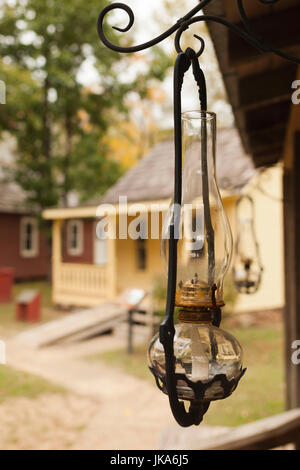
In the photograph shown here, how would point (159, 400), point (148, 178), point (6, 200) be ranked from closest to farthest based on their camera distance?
point (159, 400) < point (148, 178) < point (6, 200)

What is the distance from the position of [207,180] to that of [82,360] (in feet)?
27.9

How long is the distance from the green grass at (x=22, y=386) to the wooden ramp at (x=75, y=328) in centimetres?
190

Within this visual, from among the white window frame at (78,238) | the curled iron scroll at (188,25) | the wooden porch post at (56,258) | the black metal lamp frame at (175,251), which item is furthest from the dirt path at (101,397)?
the white window frame at (78,238)

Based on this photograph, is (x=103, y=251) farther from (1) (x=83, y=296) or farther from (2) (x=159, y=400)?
(2) (x=159, y=400)

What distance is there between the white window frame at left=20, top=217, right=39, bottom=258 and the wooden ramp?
976 centimetres

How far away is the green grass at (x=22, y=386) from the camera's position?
683 centimetres

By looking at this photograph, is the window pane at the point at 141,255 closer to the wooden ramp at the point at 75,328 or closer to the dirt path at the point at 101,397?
the wooden ramp at the point at 75,328

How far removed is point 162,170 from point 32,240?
9.58 m

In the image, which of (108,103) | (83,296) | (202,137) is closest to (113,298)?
(83,296)

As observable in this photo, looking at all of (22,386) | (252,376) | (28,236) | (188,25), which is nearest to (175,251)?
(188,25)

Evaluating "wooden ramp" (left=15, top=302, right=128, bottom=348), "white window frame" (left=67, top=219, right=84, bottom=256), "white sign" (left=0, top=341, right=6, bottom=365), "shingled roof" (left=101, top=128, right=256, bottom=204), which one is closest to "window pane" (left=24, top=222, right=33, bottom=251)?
"white window frame" (left=67, top=219, right=84, bottom=256)

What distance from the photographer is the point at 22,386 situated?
7133 mm

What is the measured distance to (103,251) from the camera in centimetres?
1802
